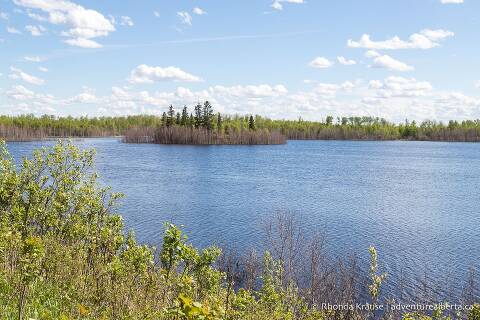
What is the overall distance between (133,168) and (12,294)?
6468 cm

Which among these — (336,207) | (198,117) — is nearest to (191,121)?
(198,117)

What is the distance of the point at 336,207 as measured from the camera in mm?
43844

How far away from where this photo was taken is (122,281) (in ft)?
34.5

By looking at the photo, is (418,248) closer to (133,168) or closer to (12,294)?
(12,294)

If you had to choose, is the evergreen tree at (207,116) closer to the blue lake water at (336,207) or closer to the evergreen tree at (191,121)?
the evergreen tree at (191,121)

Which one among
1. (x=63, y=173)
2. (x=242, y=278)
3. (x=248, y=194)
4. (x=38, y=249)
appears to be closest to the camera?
(x=38, y=249)

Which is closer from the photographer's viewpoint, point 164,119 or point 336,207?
point 336,207

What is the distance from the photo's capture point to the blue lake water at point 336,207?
97.1 ft

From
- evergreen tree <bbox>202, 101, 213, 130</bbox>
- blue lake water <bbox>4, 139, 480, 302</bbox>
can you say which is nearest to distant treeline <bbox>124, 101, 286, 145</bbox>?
evergreen tree <bbox>202, 101, 213, 130</bbox>

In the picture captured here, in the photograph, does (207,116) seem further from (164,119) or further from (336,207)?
(336,207)

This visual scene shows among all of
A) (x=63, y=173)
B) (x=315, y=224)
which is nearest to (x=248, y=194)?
(x=315, y=224)

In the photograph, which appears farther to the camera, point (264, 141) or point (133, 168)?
point (264, 141)

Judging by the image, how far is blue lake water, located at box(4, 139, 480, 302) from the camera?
29.6m

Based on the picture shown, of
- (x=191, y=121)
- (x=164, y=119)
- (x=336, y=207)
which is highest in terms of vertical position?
(x=164, y=119)
